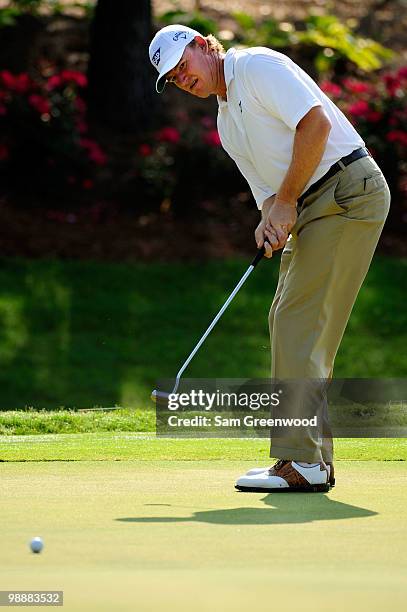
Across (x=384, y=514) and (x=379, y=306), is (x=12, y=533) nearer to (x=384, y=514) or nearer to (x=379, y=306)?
(x=384, y=514)

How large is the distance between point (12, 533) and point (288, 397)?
1703 millimetres

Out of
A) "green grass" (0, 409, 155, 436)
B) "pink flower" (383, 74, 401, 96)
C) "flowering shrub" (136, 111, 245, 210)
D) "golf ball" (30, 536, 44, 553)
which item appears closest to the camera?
"golf ball" (30, 536, 44, 553)

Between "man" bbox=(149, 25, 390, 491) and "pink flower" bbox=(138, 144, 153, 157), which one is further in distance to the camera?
"pink flower" bbox=(138, 144, 153, 157)

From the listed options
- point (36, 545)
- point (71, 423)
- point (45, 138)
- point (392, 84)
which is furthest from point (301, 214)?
point (392, 84)

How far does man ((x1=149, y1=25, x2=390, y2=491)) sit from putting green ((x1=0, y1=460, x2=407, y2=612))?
278 millimetres

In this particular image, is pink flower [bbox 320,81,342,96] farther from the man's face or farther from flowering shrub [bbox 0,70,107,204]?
the man's face

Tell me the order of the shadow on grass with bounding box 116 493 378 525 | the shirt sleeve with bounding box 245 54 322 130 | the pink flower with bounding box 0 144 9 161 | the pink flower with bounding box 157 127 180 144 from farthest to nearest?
the pink flower with bounding box 157 127 180 144
the pink flower with bounding box 0 144 9 161
the shirt sleeve with bounding box 245 54 322 130
the shadow on grass with bounding box 116 493 378 525

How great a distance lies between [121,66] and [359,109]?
2721 millimetres

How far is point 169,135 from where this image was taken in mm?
14734

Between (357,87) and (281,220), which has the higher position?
(281,220)

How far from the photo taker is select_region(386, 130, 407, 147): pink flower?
14.6 meters

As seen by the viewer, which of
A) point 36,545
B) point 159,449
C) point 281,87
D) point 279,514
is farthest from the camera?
point 159,449

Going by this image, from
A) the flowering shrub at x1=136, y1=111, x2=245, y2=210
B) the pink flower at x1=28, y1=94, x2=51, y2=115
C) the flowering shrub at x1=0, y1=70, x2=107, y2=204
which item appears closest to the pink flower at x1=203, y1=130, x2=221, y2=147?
the flowering shrub at x1=136, y1=111, x2=245, y2=210

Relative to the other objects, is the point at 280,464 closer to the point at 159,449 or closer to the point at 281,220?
the point at 281,220
